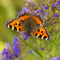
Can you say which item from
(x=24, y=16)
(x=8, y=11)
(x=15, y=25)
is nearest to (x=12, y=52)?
(x=15, y=25)

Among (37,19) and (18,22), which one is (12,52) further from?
(37,19)

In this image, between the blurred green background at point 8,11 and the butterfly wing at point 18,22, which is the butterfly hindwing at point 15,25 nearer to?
the butterfly wing at point 18,22

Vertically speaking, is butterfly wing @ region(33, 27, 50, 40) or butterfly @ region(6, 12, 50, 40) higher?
butterfly @ region(6, 12, 50, 40)

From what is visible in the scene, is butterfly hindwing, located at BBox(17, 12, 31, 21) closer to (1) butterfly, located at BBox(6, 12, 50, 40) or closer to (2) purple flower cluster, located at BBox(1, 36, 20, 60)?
(1) butterfly, located at BBox(6, 12, 50, 40)

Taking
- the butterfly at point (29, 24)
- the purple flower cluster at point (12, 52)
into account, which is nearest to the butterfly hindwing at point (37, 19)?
the butterfly at point (29, 24)

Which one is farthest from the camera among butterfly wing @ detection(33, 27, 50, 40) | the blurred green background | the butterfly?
the blurred green background

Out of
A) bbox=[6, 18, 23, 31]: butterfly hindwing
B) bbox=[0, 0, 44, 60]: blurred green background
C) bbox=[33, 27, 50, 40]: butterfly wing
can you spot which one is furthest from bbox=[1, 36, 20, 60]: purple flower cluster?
bbox=[0, 0, 44, 60]: blurred green background

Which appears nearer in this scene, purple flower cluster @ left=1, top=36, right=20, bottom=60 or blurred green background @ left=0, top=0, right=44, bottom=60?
purple flower cluster @ left=1, top=36, right=20, bottom=60

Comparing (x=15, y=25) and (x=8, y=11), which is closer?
(x=15, y=25)
